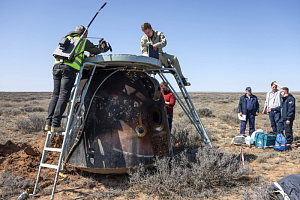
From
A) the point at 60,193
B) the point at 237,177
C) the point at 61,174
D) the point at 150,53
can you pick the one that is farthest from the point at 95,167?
the point at 237,177

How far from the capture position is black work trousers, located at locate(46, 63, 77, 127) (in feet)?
14.7

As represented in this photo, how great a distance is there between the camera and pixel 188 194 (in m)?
4.37

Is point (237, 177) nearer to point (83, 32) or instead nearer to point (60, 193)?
point (60, 193)

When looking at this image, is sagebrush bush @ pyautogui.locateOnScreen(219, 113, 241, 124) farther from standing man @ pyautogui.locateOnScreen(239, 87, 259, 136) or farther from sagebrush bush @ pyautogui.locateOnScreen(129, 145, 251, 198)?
sagebrush bush @ pyautogui.locateOnScreen(129, 145, 251, 198)

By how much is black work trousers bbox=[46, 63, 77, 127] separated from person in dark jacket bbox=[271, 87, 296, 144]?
25.2 feet

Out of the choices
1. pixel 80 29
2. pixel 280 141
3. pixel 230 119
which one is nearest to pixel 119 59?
pixel 80 29

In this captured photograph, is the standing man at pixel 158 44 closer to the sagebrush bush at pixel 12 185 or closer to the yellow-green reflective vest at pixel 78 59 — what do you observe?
the yellow-green reflective vest at pixel 78 59

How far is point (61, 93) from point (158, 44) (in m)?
2.62

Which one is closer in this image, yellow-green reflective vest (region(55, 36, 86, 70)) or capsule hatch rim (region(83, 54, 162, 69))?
yellow-green reflective vest (region(55, 36, 86, 70))

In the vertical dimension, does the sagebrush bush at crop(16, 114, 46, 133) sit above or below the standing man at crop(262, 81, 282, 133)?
below

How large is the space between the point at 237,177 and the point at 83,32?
15.6ft

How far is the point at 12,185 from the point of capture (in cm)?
476

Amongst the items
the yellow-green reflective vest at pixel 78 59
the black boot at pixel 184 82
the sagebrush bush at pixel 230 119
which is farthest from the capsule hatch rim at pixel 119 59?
the sagebrush bush at pixel 230 119

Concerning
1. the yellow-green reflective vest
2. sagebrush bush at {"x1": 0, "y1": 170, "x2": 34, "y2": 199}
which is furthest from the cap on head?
sagebrush bush at {"x1": 0, "y1": 170, "x2": 34, "y2": 199}
